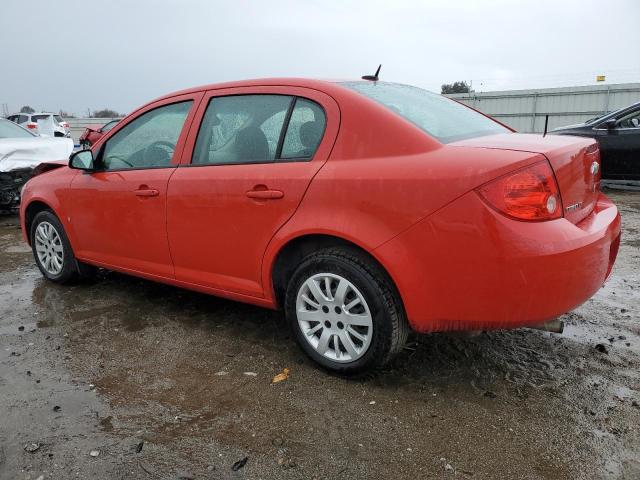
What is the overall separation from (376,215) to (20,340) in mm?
2637

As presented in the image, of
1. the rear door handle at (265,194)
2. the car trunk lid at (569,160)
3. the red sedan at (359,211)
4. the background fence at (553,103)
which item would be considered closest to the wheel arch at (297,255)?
the red sedan at (359,211)

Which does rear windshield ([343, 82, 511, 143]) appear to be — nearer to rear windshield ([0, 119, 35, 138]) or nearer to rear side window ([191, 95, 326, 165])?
rear side window ([191, 95, 326, 165])

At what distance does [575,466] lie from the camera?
7.02 ft

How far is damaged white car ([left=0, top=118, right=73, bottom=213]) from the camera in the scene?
7.77 meters

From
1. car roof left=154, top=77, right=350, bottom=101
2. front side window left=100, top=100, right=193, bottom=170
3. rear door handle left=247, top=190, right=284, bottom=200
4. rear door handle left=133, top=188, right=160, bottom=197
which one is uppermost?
car roof left=154, top=77, right=350, bottom=101

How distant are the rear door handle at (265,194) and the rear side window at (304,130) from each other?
22cm

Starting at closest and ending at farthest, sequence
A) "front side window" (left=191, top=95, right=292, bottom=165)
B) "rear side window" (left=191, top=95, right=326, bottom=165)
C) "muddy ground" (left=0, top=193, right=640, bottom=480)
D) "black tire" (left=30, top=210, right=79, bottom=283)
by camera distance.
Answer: "muddy ground" (left=0, top=193, right=640, bottom=480), "rear side window" (left=191, top=95, right=326, bottom=165), "front side window" (left=191, top=95, right=292, bottom=165), "black tire" (left=30, top=210, right=79, bottom=283)

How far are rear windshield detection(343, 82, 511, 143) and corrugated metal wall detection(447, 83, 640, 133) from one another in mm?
15425

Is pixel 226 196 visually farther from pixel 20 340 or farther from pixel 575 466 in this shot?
pixel 575 466

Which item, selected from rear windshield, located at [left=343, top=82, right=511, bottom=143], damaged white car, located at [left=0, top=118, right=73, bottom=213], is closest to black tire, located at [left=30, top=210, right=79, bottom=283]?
rear windshield, located at [left=343, top=82, right=511, bottom=143]

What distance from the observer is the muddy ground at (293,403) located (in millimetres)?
2209

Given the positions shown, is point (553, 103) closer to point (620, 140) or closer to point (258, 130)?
point (620, 140)

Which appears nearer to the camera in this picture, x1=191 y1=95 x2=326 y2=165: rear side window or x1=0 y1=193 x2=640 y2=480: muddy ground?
x1=0 y1=193 x2=640 y2=480: muddy ground

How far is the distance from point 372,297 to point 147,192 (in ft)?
5.97
